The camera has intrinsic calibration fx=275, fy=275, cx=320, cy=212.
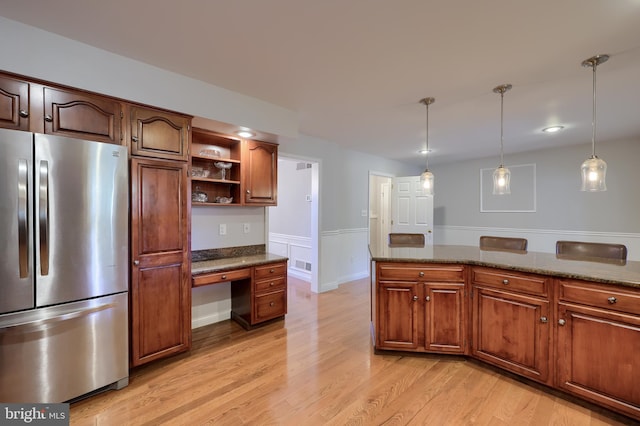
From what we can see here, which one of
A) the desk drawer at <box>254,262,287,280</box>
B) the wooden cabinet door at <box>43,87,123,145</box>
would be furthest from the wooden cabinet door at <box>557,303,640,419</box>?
the wooden cabinet door at <box>43,87,123,145</box>

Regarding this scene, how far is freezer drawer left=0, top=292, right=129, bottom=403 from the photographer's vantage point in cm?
164

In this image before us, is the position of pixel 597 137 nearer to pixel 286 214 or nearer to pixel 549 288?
pixel 549 288

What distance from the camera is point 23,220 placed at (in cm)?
165

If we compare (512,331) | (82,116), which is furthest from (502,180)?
Answer: (82,116)

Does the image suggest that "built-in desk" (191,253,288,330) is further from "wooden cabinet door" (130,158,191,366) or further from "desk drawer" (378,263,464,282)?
"desk drawer" (378,263,464,282)

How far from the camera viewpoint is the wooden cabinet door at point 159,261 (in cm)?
221

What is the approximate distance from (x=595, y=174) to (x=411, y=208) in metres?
3.56

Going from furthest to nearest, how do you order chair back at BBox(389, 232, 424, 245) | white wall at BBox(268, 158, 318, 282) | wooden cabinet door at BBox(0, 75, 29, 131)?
white wall at BBox(268, 158, 318, 282) → chair back at BBox(389, 232, 424, 245) → wooden cabinet door at BBox(0, 75, 29, 131)

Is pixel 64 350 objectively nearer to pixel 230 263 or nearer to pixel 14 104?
pixel 230 263

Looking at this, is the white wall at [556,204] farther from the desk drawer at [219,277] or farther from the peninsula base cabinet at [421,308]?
the desk drawer at [219,277]

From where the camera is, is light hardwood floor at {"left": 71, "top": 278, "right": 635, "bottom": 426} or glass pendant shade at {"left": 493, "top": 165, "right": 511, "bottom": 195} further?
glass pendant shade at {"left": 493, "top": 165, "right": 511, "bottom": 195}

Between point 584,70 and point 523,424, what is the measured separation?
2.73m

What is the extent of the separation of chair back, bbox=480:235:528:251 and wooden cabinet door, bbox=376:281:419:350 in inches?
51.6

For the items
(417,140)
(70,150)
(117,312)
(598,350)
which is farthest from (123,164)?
(417,140)
